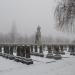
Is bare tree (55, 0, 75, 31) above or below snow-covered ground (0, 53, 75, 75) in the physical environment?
above

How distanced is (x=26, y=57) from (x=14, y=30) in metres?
69.1

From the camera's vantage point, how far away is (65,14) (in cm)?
1338

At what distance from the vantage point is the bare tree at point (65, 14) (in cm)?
1298

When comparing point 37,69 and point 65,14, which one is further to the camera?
point 65,14

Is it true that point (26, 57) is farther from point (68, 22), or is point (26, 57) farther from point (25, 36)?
point (25, 36)

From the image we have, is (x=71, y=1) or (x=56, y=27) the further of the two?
(x=56, y=27)

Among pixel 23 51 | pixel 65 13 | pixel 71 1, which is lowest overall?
pixel 23 51

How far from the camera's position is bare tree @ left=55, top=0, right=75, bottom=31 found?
13.0 metres

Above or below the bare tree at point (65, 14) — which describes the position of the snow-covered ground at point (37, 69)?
below

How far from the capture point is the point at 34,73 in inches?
426

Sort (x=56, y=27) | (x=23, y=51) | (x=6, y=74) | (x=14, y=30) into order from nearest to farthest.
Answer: (x=6, y=74)
(x=56, y=27)
(x=23, y=51)
(x=14, y=30)

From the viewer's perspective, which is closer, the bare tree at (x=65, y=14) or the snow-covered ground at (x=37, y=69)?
the snow-covered ground at (x=37, y=69)

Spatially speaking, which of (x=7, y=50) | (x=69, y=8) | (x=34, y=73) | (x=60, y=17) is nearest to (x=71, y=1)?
(x=69, y=8)

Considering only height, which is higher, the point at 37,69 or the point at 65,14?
the point at 65,14
